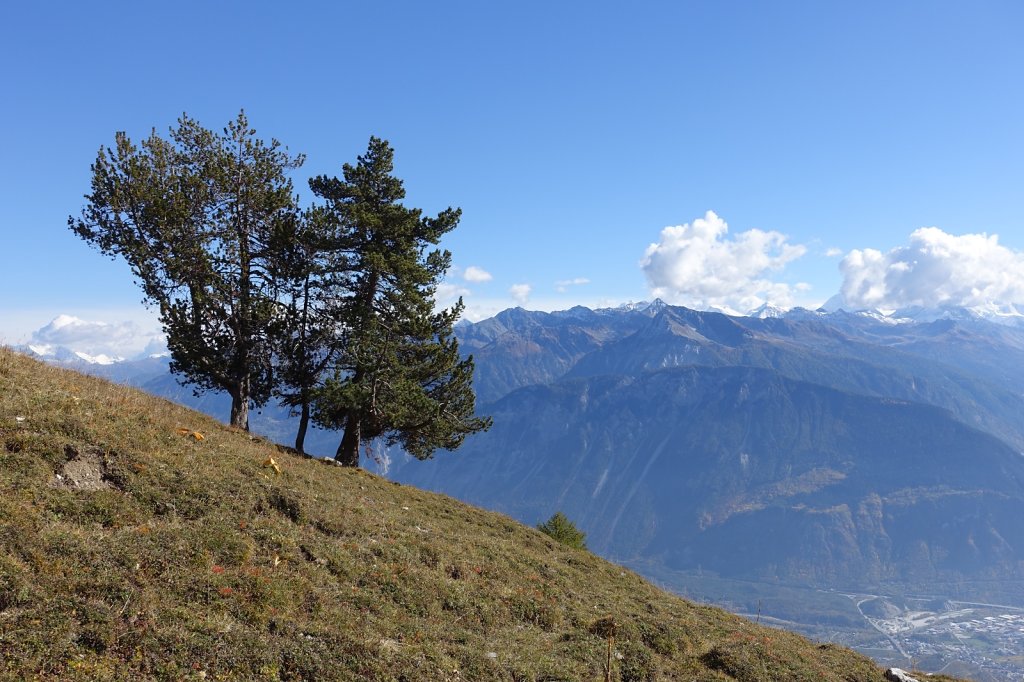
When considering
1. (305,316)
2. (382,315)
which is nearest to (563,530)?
(382,315)

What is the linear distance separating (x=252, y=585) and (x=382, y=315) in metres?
21.3

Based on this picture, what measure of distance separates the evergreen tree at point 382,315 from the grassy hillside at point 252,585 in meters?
8.60

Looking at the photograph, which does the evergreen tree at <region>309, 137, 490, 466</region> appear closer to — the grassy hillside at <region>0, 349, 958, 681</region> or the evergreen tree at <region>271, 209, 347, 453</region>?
the evergreen tree at <region>271, 209, 347, 453</region>

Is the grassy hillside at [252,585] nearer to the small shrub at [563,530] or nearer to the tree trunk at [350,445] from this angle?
the tree trunk at [350,445]

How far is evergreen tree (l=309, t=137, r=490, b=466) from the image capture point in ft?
99.8

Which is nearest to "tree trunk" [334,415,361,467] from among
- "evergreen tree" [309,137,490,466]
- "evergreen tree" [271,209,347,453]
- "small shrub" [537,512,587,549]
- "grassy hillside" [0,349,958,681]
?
"evergreen tree" [309,137,490,466]

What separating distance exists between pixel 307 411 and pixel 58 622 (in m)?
23.7

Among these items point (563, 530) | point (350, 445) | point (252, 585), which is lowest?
point (252, 585)

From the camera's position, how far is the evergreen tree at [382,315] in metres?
30.4

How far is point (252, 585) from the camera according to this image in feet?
40.1

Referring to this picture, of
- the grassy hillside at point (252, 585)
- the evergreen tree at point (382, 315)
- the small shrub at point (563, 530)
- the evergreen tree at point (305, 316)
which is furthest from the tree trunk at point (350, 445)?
the small shrub at point (563, 530)

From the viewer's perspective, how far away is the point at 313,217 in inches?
1129

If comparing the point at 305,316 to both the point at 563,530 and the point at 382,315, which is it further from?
the point at 563,530

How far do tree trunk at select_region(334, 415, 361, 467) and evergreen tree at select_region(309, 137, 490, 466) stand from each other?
0.06m
